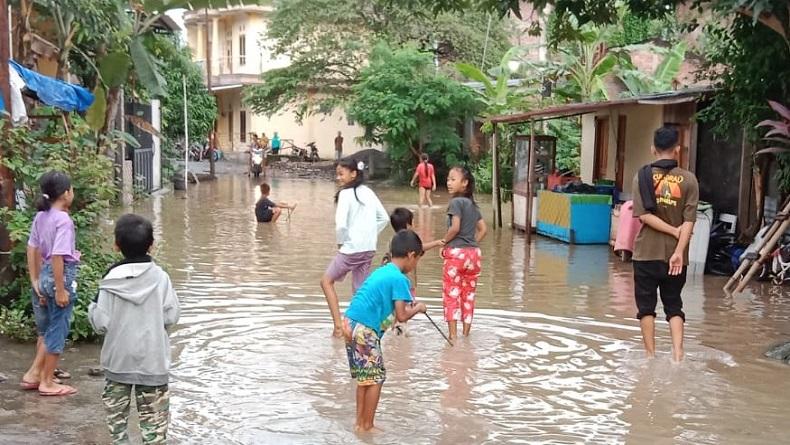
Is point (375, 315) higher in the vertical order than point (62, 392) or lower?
higher

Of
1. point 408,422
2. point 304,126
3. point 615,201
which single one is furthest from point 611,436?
point 304,126

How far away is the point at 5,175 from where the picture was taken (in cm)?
748

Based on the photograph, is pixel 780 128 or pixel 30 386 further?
pixel 780 128

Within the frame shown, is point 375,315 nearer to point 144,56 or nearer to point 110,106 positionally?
point 144,56

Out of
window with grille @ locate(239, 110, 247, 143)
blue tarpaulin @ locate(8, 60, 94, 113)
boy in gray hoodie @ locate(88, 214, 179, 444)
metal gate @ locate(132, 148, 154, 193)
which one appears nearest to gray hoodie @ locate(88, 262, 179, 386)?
boy in gray hoodie @ locate(88, 214, 179, 444)

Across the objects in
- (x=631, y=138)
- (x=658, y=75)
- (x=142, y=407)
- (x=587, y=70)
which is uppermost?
(x=587, y=70)

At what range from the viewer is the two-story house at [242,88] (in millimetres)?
46250

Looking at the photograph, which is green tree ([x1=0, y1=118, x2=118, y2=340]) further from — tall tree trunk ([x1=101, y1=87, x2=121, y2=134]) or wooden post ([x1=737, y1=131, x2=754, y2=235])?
wooden post ([x1=737, y1=131, x2=754, y2=235])

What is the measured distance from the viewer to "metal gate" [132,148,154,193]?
2390cm

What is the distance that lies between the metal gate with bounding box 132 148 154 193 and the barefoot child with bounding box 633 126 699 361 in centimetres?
1787

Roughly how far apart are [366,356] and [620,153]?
1341cm

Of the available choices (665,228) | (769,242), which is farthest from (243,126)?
(665,228)

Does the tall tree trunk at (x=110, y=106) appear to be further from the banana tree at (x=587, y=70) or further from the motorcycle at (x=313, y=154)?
the motorcycle at (x=313, y=154)

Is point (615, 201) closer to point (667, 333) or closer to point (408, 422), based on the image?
point (667, 333)
